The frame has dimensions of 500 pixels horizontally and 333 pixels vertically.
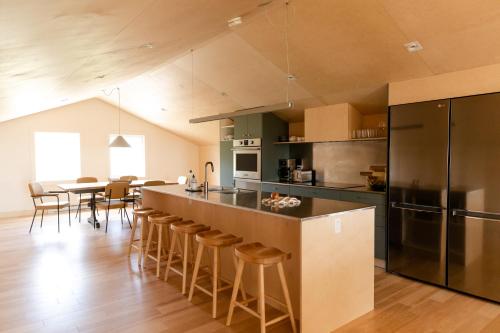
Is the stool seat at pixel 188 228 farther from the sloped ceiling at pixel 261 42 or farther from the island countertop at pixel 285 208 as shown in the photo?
the sloped ceiling at pixel 261 42

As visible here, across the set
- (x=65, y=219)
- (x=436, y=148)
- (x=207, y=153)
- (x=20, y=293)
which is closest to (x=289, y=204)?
(x=436, y=148)

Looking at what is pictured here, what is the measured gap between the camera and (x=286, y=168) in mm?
5891

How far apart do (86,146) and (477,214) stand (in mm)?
8102

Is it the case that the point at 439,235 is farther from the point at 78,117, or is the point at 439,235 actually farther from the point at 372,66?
the point at 78,117

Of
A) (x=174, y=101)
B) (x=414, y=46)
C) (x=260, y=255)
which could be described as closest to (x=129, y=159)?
(x=174, y=101)

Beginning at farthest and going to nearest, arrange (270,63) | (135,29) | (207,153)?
(207,153), (270,63), (135,29)

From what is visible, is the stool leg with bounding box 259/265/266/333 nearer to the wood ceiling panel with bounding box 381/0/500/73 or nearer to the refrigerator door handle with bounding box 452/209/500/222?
the refrigerator door handle with bounding box 452/209/500/222

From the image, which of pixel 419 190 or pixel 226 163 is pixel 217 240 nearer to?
pixel 419 190

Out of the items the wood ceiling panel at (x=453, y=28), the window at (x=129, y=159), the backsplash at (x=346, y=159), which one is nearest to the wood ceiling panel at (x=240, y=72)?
the backsplash at (x=346, y=159)

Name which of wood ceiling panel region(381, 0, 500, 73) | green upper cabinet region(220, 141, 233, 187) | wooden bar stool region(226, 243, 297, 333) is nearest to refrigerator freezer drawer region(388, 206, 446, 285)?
wood ceiling panel region(381, 0, 500, 73)

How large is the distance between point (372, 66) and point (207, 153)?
6.49m

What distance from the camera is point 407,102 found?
12.1 feet

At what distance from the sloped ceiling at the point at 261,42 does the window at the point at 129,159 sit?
13.8ft

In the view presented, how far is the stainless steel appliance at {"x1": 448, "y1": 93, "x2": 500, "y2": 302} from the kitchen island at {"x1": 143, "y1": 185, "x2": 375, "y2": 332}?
104 centimetres
